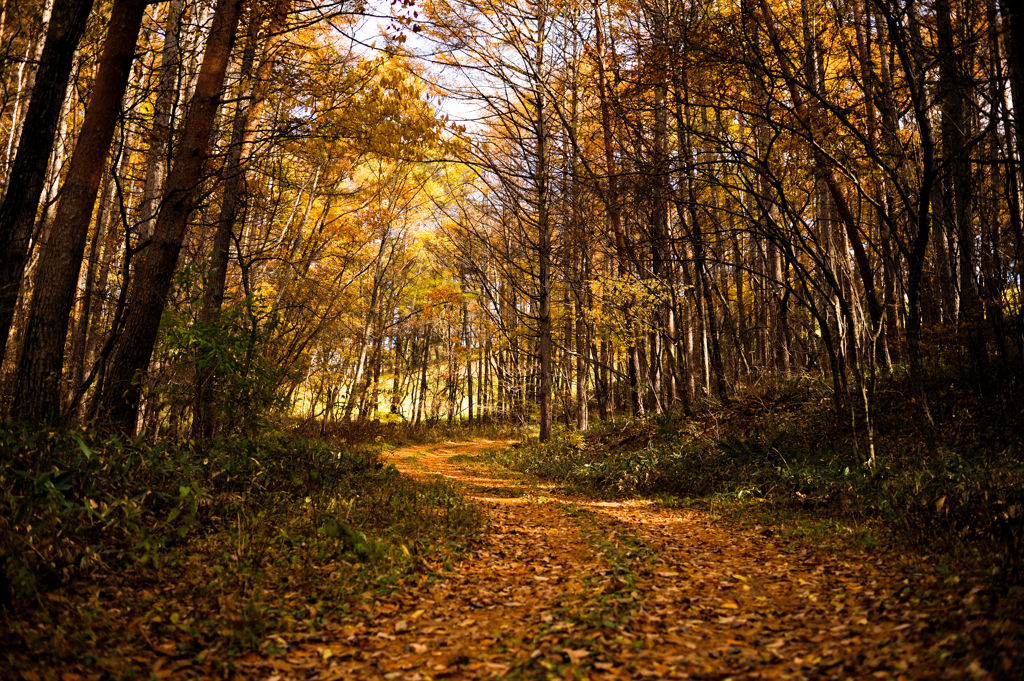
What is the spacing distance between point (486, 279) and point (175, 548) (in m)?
11.1

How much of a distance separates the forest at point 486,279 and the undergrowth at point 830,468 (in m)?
0.05

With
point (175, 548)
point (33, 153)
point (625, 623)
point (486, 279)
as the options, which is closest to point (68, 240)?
point (33, 153)

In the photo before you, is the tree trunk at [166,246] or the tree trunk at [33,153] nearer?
the tree trunk at [33,153]

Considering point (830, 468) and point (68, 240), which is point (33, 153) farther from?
point (830, 468)

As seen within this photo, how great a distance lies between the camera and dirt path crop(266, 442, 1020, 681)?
2.88m

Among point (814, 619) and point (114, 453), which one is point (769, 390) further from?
point (114, 453)

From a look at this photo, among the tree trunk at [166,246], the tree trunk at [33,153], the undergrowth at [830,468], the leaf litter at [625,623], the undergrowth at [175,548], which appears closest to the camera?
the leaf litter at [625,623]

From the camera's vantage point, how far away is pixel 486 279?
14688 millimetres

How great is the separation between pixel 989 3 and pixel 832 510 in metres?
6.35

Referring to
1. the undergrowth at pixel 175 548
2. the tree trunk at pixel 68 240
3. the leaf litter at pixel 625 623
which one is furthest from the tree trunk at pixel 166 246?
the leaf litter at pixel 625 623

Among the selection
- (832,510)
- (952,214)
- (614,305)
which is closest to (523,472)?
(614,305)

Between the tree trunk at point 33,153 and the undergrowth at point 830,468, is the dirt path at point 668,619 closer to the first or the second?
the undergrowth at point 830,468

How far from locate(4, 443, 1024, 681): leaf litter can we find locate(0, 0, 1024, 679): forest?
172 mm

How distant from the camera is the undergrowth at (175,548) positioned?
315 cm
